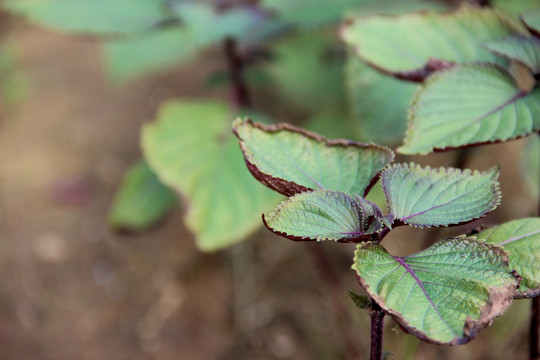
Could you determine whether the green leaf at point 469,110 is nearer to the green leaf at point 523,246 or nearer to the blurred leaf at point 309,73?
the green leaf at point 523,246

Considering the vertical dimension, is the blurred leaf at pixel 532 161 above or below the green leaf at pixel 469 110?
below

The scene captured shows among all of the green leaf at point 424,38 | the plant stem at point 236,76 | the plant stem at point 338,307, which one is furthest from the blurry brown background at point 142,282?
the green leaf at point 424,38

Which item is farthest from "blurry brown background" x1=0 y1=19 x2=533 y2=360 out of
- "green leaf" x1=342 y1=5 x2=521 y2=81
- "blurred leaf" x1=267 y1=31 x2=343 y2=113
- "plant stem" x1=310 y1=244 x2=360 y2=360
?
"green leaf" x1=342 y1=5 x2=521 y2=81

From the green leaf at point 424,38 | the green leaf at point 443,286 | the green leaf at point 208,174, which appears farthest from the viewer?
the green leaf at point 208,174

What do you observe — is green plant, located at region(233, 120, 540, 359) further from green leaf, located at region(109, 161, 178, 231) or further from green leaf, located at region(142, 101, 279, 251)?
green leaf, located at region(109, 161, 178, 231)

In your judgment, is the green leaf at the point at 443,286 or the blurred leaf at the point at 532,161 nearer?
the green leaf at the point at 443,286

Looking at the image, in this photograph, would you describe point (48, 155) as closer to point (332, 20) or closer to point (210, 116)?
point (210, 116)

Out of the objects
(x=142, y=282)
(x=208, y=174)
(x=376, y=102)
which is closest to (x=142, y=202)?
(x=208, y=174)
